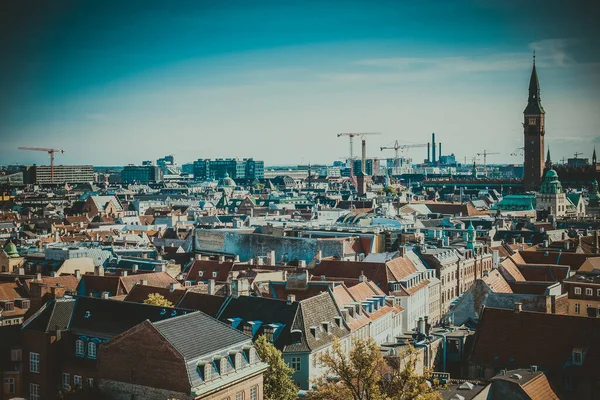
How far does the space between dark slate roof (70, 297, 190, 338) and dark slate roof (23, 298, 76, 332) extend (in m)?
0.53

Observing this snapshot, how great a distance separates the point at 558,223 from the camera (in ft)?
554

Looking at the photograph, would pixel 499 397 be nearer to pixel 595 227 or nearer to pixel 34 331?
pixel 34 331

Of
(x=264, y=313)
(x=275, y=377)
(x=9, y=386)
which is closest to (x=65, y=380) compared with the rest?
(x=9, y=386)

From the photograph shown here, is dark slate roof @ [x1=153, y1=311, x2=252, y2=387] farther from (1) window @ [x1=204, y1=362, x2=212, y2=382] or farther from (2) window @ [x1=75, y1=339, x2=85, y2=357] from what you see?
(2) window @ [x1=75, y1=339, x2=85, y2=357]

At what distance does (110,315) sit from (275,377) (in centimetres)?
1356

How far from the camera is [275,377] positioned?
175 feet

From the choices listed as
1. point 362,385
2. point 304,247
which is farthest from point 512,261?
point 362,385

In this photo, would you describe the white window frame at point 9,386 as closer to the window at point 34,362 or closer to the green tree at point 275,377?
the window at point 34,362

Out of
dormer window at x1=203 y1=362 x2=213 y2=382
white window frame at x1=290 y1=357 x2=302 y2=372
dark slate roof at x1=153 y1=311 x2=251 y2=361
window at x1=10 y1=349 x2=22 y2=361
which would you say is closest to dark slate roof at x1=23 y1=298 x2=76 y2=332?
window at x1=10 y1=349 x2=22 y2=361

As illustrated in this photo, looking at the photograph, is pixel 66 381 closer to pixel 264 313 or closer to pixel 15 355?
pixel 15 355

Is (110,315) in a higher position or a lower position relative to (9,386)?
higher

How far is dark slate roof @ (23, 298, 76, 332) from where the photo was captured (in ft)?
193

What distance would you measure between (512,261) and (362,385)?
2108 inches

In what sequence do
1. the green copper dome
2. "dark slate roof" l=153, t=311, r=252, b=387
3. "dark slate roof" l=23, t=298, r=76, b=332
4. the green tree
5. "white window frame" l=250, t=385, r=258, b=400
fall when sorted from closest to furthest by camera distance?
"dark slate roof" l=153, t=311, r=252, b=387 < "white window frame" l=250, t=385, r=258, b=400 < the green tree < "dark slate roof" l=23, t=298, r=76, b=332 < the green copper dome
